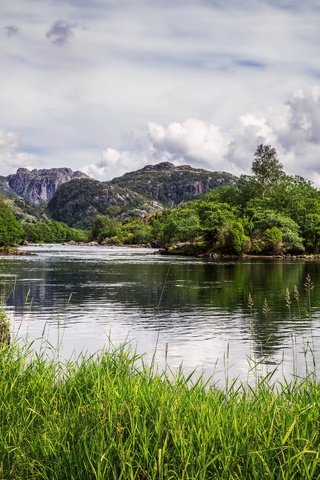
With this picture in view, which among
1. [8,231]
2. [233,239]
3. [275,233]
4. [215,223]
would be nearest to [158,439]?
[233,239]

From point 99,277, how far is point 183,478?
53287mm

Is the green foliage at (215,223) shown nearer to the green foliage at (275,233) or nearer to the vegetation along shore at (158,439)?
the green foliage at (275,233)

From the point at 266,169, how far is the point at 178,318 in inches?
4752

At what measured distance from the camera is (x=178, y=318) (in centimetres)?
3194

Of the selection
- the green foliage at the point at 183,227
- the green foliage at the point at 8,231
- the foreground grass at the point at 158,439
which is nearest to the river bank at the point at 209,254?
the green foliage at the point at 183,227

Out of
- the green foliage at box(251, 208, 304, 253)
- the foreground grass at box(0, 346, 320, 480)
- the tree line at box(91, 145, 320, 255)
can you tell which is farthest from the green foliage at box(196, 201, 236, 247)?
the foreground grass at box(0, 346, 320, 480)

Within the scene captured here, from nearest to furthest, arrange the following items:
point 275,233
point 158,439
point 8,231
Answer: point 158,439
point 275,233
point 8,231

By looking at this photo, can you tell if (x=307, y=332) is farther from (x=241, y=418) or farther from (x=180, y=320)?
(x=241, y=418)

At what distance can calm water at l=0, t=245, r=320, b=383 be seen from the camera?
68.5 ft

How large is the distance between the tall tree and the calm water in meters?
90.7

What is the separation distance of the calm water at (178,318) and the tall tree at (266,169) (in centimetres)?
9074

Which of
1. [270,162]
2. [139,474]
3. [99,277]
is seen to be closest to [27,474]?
[139,474]

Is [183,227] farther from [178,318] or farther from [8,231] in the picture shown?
[178,318]

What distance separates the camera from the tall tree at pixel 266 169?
14700 cm
